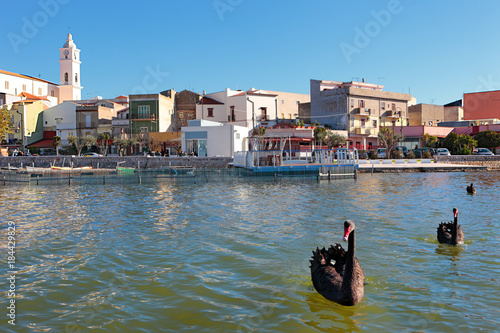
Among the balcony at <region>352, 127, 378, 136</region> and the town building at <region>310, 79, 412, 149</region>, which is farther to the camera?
the balcony at <region>352, 127, 378, 136</region>

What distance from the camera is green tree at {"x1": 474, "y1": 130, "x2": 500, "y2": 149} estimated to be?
52844 millimetres

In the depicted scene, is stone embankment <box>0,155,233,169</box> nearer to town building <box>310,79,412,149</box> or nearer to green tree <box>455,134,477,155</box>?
town building <box>310,79,412,149</box>

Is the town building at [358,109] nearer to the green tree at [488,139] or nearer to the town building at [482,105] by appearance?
the town building at [482,105]

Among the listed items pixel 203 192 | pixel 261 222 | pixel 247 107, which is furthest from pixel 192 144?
pixel 261 222

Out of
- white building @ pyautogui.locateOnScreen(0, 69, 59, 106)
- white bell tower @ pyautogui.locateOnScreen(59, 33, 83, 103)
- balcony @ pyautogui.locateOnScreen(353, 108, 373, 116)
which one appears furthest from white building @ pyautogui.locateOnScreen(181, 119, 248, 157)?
white bell tower @ pyautogui.locateOnScreen(59, 33, 83, 103)

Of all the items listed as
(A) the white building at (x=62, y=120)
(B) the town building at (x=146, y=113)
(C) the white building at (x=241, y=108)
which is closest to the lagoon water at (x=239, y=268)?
(B) the town building at (x=146, y=113)

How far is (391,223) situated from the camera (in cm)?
1391

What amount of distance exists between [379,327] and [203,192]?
1845cm

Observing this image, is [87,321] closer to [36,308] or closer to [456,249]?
[36,308]

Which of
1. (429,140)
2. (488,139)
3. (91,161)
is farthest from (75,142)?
(488,139)

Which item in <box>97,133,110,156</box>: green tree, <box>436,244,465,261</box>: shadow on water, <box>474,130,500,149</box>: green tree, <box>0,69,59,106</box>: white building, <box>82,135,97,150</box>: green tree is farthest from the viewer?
<box>0,69,59,106</box>: white building

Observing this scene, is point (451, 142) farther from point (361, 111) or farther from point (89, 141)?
point (89, 141)

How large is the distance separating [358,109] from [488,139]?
1659 centimetres

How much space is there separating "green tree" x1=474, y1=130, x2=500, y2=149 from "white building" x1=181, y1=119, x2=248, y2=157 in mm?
29538
